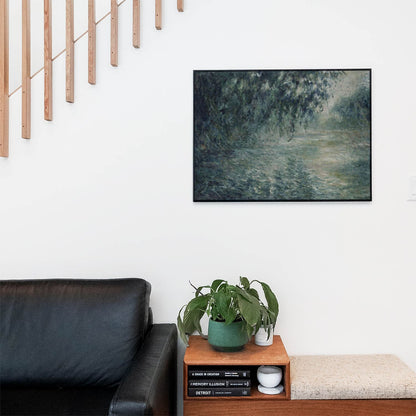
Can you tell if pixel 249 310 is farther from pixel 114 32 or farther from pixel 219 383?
pixel 114 32

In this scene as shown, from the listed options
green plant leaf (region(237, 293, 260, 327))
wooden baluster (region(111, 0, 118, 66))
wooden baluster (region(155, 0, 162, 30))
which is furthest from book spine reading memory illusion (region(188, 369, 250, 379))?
wooden baluster (region(155, 0, 162, 30))

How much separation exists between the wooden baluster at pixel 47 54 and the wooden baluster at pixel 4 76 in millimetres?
206

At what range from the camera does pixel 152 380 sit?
5.07 feet

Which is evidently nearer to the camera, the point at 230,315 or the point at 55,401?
the point at 55,401

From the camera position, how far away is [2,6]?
7.18 ft

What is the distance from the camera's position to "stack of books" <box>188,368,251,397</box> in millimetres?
1832

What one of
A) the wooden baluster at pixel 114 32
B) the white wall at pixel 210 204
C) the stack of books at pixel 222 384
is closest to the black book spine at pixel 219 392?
the stack of books at pixel 222 384

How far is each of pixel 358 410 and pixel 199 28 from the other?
1.98m

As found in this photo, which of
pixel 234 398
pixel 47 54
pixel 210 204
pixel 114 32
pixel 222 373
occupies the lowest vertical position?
pixel 234 398

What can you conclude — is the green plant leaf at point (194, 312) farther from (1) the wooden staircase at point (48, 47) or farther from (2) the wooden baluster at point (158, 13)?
(2) the wooden baluster at point (158, 13)

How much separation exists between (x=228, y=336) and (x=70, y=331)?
0.71 metres

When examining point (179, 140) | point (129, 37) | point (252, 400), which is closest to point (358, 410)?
point (252, 400)

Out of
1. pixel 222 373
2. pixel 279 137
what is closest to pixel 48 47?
pixel 279 137

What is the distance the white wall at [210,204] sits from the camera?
223 cm
